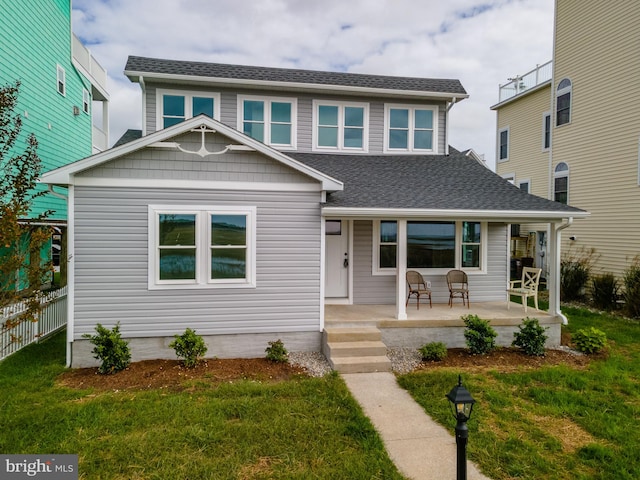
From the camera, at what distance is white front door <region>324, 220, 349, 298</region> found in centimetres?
912

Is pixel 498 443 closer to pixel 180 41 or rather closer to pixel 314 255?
pixel 314 255

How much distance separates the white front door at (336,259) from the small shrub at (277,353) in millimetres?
2473

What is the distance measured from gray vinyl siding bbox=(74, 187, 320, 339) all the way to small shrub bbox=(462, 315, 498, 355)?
9.86 ft

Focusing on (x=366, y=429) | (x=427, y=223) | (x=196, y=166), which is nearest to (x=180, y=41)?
(x=196, y=166)

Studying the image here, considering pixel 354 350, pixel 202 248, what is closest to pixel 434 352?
pixel 354 350

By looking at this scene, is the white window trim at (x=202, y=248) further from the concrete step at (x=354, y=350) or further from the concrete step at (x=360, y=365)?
the concrete step at (x=360, y=365)

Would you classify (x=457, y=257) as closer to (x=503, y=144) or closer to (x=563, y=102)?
(x=563, y=102)

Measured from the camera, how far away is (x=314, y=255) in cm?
746

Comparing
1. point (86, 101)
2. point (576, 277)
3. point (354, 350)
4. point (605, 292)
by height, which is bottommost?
point (354, 350)

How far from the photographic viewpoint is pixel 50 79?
12031 millimetres

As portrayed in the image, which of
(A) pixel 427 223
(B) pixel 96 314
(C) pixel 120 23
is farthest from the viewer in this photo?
(C) pixel 120 23

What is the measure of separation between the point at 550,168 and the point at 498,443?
1461 centimetres

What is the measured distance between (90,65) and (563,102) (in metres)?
19.7

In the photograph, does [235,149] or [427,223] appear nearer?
[235,149]
